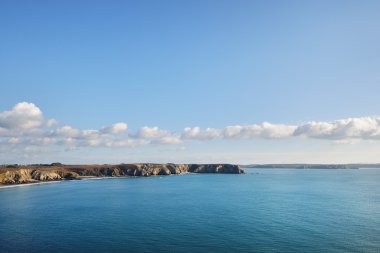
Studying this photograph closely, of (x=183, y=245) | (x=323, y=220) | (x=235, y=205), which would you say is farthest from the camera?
(x=235, y=205)

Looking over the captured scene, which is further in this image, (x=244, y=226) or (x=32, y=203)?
(x=32, y=203)

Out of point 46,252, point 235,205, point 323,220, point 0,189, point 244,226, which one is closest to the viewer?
point 46,252

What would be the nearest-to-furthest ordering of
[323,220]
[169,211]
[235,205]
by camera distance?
[323,220]
[169,211]
[235,205]

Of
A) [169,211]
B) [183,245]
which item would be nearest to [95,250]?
[183,245]

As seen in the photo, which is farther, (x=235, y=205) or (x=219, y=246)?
(x=235, y=205)

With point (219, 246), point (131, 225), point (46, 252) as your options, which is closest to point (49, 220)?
point (131, 225)

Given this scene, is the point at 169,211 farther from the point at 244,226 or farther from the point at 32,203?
the point at 32,203

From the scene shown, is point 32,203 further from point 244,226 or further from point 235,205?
point 244,226

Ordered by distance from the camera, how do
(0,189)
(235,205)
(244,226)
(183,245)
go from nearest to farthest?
1. (183,245)
2. (244,226)
3. (235,205)
4. (0,189)

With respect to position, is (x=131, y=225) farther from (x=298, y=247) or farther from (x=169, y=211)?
(x=298, y=247)
